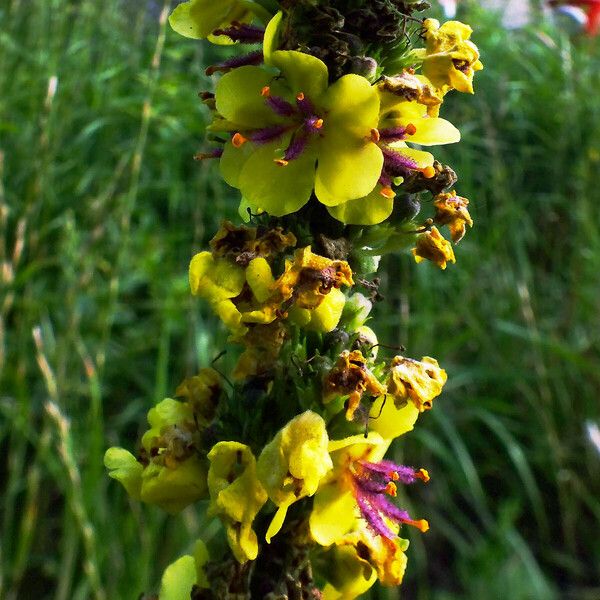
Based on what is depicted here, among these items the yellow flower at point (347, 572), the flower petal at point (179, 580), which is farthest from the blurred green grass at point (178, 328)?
the yellow flower at point (347, 572)

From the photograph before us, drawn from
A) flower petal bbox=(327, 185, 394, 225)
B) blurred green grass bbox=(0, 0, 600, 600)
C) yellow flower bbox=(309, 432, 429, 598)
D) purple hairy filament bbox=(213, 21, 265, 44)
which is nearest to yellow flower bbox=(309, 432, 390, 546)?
yellow flower bbox=(309, 432, 429, 598)

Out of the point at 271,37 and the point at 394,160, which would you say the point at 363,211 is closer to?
the point at 394,160

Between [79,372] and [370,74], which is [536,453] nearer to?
[79,372]

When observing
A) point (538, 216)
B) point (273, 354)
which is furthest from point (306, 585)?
point (538, 216)

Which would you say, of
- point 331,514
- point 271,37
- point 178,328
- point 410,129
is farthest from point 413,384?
point 178,328

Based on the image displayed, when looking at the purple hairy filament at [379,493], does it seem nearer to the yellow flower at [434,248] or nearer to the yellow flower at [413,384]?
the yellow flower at [413,384]
